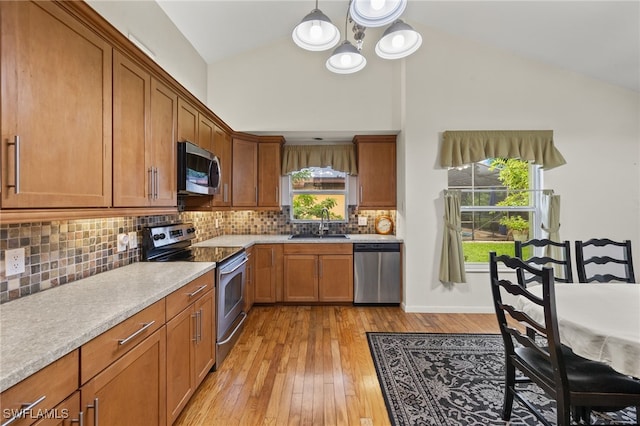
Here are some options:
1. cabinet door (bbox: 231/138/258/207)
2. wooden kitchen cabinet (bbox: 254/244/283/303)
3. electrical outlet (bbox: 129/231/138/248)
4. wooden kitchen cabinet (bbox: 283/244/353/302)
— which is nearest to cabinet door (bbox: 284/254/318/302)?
wooden kitchen cabinet (bbox: 283/244/353/302)

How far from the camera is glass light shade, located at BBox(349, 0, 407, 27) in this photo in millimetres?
1693

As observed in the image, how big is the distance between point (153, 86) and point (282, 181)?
8.38 ft

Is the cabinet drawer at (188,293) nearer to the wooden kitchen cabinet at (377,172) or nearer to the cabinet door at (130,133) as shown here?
the cabinet door at (130,133)

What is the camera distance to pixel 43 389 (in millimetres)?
850

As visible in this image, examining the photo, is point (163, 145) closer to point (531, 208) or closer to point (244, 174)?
point (244, 174)

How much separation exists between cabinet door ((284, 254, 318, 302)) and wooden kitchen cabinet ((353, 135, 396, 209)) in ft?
3.65

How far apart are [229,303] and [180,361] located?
35.3 inches

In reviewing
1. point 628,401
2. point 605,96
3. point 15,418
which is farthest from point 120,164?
point 605,96

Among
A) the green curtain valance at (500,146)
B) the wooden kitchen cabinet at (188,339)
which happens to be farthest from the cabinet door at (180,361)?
the green curtain valance at (500,146)

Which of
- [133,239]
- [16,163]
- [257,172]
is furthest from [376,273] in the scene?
[16,163]

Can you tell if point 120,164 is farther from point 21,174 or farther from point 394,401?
point 394,401

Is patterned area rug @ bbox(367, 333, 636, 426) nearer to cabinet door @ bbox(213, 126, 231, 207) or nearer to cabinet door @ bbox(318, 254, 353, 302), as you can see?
cabinet door @ bbox(318, 254, 353, 302)

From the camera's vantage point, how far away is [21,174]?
1.07m

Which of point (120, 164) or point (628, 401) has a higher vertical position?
point (120, 164)
